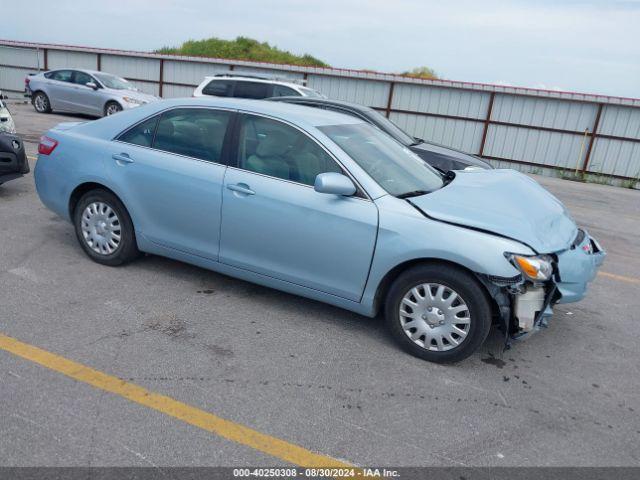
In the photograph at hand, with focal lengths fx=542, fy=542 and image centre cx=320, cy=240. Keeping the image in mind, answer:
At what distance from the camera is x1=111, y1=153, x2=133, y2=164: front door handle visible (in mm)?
4633

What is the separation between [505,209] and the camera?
388cm

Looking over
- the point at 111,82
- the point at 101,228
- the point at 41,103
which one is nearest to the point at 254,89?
the point at 111,82

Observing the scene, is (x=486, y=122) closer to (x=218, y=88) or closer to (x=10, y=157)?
(x=218, y=88)

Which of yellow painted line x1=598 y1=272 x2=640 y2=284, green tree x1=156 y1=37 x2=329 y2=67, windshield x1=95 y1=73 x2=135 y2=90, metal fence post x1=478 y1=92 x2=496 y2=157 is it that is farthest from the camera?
green tree x1=156 y1=37 x2=329 y2=67

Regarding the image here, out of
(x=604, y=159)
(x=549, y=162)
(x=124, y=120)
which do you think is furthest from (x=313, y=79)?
(x=124, y=120)

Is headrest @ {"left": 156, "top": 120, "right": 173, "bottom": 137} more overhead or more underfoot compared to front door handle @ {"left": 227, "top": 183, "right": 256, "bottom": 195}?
more overhead

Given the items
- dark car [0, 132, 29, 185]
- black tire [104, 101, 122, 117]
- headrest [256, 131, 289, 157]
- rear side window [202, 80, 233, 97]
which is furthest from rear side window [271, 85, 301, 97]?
headrest [256, 131, 289, 157]

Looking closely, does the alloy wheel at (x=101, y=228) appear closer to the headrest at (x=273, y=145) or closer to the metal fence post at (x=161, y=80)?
the headrest at (x=273, y=145)

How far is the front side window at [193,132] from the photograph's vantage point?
4359 mm

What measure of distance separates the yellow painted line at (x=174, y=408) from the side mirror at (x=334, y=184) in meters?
1.64

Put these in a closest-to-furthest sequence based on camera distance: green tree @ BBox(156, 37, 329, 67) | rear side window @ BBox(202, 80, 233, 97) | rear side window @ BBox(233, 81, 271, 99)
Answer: rear side window @ BBox(233, 81, 271, 99) → rear side window @ BBox(202, 80, 233, 97) → green tree @ BBox(156, 37, 329, 67)

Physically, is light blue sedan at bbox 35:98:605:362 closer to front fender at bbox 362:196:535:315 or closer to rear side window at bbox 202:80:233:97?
front fender at bbox 362:196:535:315

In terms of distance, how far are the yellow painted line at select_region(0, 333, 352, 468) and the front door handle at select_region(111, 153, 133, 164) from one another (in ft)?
5.70

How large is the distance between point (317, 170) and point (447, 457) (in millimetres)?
2138
